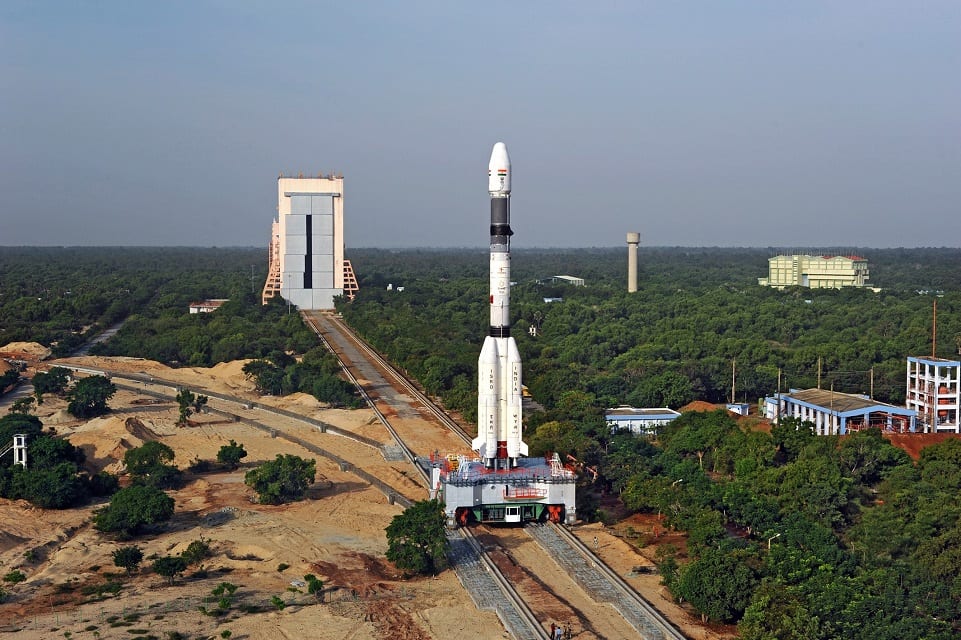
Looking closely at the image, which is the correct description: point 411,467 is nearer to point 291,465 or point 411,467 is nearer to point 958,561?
point 291,465

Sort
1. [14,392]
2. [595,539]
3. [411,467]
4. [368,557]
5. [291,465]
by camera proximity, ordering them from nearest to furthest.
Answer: [368,557], [595,539], [291,465], [411,467], [14,392]

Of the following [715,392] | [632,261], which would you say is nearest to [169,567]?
[715,392]

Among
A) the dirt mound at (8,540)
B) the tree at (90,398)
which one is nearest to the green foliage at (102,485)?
the dirt mound at (8,540)

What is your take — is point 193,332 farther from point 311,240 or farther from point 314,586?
point 314,586

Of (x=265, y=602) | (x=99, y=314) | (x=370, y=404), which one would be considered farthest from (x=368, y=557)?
(x=99, y=314)

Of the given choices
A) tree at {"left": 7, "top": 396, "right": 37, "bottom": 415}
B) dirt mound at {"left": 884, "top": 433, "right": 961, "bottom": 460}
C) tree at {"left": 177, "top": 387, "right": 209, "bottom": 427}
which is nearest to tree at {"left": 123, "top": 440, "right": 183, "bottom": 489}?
tree at {"left": 177, "top": 387, "right": 209, "bottom": 427}

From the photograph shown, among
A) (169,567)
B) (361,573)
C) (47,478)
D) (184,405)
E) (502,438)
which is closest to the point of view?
(169,567)
